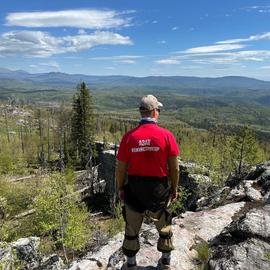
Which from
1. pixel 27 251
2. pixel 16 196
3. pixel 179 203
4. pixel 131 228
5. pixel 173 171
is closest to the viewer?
pixel 173 171

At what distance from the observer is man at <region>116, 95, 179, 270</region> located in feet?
29.6

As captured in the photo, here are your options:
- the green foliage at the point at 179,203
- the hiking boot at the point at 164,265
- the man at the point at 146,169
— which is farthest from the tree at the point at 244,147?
the man at the point at 146,169

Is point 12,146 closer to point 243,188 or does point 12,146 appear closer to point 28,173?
point 28,173

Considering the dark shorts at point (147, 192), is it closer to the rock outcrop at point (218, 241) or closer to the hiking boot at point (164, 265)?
the hiking boot at point (164, 265)

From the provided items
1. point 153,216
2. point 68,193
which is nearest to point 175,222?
point 153,216

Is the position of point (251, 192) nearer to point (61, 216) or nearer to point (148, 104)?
point (148, 104)

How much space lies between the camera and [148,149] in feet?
29.5

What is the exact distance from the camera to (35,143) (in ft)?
392

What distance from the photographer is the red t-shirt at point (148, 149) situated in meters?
8.99

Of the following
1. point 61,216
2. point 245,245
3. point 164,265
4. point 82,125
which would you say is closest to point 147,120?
point 164,265

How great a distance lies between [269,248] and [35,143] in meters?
115

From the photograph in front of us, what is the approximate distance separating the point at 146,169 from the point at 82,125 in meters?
70.9

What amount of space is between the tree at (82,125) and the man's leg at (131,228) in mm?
69354

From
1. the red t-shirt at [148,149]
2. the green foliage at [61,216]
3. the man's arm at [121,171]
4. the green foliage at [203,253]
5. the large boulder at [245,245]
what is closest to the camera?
the red t-shirt at [148,149]
